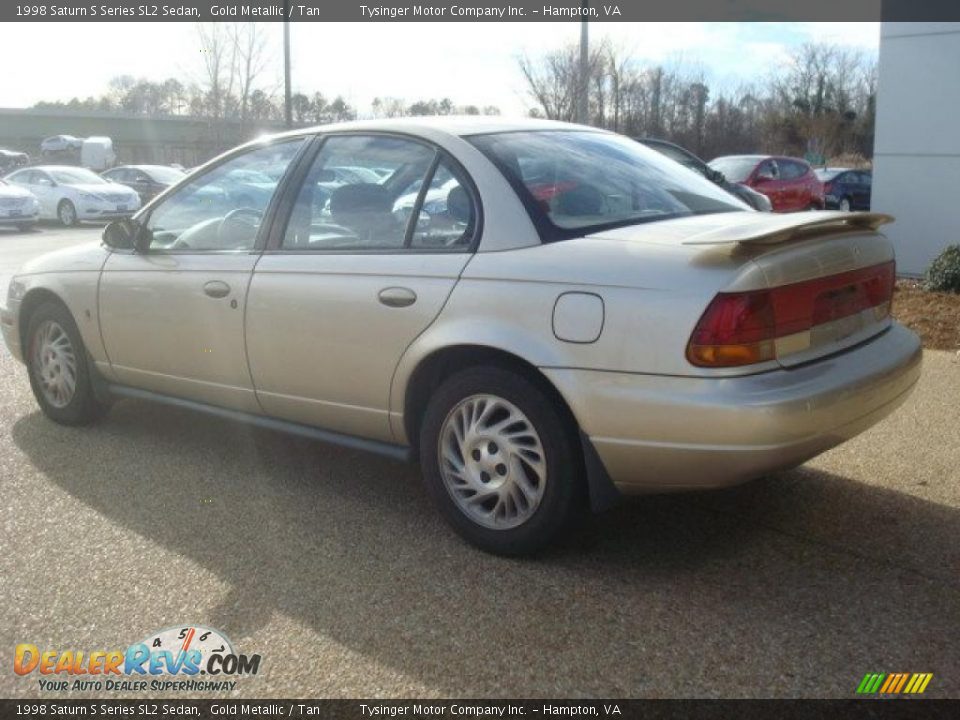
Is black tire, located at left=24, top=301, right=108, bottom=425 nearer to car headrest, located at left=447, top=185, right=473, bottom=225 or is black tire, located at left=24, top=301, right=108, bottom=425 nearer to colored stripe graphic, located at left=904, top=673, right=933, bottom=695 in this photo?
car headrest, located at left=447, top=185, right=473, bottom=225

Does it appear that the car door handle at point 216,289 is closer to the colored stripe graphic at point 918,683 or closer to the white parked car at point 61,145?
the colored stripe graphic at point 918,683

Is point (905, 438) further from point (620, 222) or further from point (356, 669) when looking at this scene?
point (356, 669)

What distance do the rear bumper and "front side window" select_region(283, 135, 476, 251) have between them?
88 centimetres

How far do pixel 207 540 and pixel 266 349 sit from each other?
89cm

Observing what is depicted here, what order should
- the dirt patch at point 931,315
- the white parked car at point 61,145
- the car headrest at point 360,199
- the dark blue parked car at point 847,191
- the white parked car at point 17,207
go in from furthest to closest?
the white parked car at point 61,145, the dark blue parked car at point 847,191, the white parked car at point 17,207, the dirt patch at point 931,315, the car headrest at point 360,199

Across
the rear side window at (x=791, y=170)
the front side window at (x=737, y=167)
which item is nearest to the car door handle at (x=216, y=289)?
the front side window at (x=737, y=167)

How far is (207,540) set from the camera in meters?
4.19

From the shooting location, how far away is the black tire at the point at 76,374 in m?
5.72

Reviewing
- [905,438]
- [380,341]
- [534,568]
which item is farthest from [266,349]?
[905,438]

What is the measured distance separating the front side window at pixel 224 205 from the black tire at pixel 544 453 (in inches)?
56.2

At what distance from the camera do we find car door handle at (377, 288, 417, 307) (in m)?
4.07

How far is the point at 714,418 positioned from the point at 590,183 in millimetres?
1284


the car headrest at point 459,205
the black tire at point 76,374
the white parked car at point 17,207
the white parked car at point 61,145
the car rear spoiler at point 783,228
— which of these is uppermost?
the white parked car at point 61,145

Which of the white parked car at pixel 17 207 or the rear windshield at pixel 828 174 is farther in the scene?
the rear windshield at pixel 828 174
